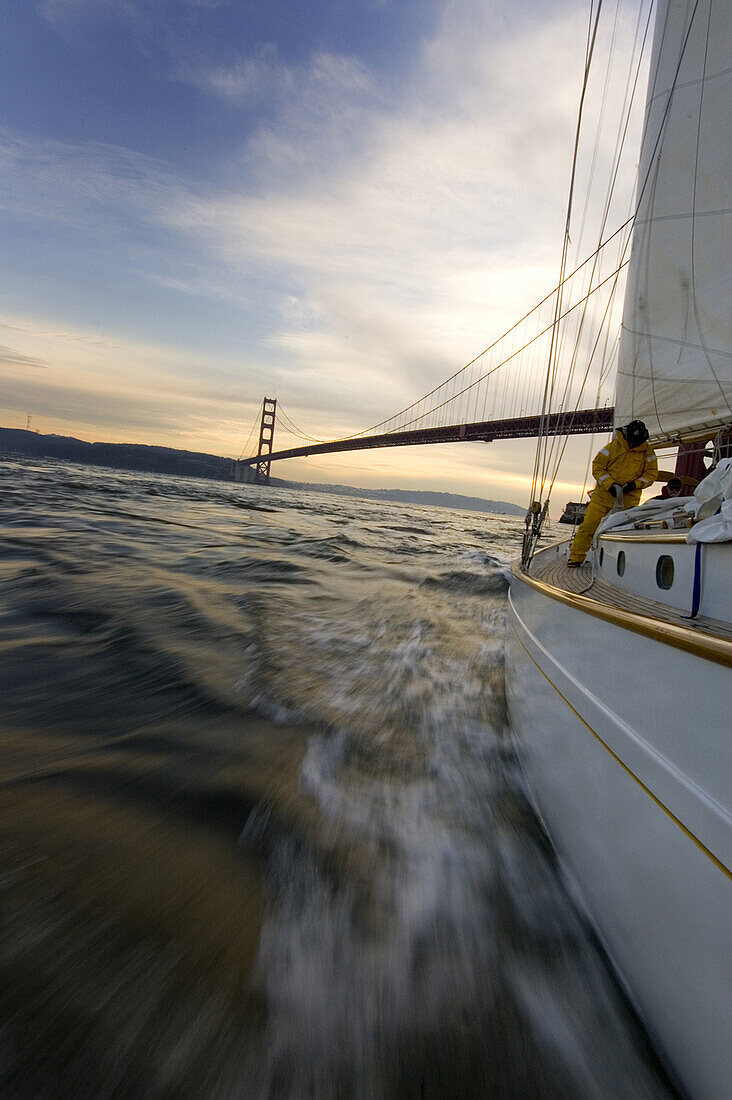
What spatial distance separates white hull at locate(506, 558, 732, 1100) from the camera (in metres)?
0.79

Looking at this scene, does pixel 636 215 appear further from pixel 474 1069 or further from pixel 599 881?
pixel 474 1069

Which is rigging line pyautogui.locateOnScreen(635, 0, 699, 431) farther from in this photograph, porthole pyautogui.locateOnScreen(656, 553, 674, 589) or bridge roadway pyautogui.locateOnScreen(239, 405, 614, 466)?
bridge roadway pyautogui.locateOnScreen(239, 405, 614, 466)

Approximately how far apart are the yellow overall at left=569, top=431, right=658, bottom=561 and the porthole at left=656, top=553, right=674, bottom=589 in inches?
63.6

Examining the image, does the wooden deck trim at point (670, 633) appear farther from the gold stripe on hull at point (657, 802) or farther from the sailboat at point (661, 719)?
the gold stripe on hull at point (657, 802)

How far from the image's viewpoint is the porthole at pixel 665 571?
1.97 metres

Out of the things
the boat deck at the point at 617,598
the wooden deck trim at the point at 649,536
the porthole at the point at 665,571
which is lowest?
the boat deck at the point at 617,598

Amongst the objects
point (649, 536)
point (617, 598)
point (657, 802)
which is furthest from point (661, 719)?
point (649, 536)

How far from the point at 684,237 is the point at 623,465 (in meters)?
1.94

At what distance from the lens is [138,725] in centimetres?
223

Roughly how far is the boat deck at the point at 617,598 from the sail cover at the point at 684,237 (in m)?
1.53

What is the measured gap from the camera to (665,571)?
79.0 inches

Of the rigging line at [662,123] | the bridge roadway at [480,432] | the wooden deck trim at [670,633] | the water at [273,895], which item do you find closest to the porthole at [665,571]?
the wooden deck trim at [670,633]

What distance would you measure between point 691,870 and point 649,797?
0.16 meters

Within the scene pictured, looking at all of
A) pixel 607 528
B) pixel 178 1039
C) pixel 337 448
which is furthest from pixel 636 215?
pixel 337 448
